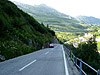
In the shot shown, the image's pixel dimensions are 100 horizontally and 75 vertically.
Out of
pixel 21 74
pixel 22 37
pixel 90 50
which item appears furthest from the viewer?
pixel 90 50

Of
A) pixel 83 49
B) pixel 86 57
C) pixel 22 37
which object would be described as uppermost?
pixel 22 37

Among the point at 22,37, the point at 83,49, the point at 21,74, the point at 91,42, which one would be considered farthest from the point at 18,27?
the point at 21,74

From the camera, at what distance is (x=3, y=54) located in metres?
12.4

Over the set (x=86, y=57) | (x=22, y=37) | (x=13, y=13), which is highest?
(x=13, y=13)

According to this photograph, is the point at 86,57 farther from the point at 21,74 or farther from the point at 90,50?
the point at 21,74

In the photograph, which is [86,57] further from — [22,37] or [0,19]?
[0,19]

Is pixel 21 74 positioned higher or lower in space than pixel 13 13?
lower

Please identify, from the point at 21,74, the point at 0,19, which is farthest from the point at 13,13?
the point at 21,74

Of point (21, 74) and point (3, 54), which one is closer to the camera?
point (21, 74)

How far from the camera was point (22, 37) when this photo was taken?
2206cm

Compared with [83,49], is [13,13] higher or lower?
higher

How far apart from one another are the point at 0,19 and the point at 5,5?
9241 mm

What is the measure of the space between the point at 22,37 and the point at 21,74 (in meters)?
15.9

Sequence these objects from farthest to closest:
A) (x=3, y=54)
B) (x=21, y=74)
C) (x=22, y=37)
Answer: (x=22, y=37) < (x=3, y=54) < (x=21, y=74)
